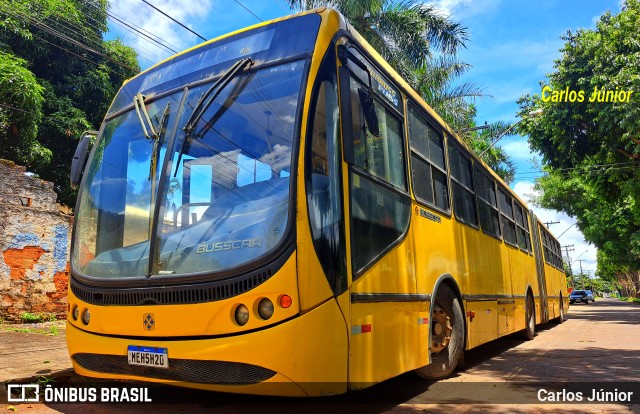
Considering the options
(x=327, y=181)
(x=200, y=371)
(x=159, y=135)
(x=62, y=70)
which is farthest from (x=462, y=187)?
(x=62, y=70)

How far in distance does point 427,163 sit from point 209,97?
246cm

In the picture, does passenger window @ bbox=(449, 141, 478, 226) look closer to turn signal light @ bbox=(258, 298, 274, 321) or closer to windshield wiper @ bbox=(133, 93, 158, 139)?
turn signal light @ bbox=(258, 298, 274, 321)

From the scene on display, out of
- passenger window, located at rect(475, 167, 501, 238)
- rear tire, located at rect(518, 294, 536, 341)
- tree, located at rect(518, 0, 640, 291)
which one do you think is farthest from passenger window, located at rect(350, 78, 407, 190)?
tree, located at rect(518, 0, 640, 291)

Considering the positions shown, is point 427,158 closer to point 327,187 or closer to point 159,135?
point 327,187

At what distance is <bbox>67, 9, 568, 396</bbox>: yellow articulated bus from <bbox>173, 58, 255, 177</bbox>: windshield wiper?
0.01 m

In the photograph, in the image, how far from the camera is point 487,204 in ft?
24.9

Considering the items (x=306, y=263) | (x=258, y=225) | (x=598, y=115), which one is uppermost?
(x=598, y=115)

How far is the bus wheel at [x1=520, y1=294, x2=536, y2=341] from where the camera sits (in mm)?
9992

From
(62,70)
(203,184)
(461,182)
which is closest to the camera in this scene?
(203,184)

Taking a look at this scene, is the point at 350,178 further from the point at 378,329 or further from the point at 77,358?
the point at 77,358

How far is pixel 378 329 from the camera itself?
357 cm

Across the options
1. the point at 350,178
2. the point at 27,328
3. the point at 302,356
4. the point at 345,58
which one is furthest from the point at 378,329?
the point at 27,328

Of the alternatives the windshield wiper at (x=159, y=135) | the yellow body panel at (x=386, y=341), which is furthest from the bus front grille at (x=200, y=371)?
the windshield wiper at (x=159, y=135)

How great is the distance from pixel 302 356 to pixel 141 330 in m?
1.16
